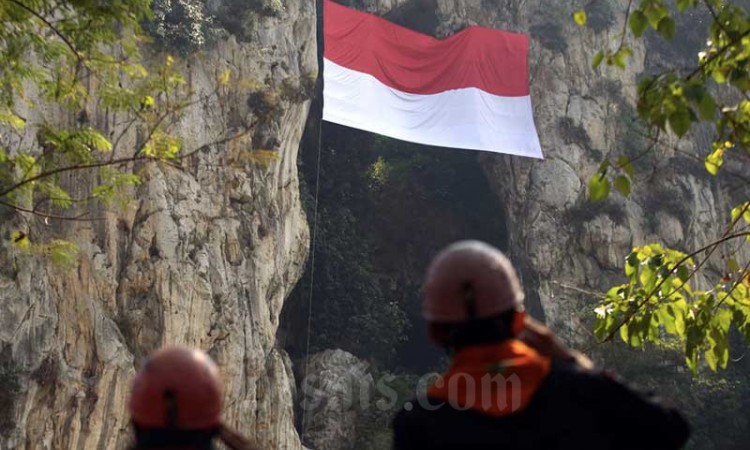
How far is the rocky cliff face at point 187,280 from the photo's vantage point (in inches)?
345

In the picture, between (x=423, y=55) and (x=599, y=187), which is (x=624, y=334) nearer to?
(x=599, y=187)

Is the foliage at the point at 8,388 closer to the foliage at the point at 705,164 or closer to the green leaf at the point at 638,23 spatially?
the foliage at the point at 705,164

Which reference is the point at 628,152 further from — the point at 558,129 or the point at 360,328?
the point at 360,328

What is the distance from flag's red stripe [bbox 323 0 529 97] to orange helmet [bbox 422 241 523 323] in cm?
1094

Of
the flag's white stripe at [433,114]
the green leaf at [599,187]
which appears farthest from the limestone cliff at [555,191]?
the green leaf at [599,187]

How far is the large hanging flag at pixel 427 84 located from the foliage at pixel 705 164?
27.7 feet

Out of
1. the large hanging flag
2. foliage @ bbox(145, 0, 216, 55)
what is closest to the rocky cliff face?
foliage @ bbox(145, 0, 216, 55)

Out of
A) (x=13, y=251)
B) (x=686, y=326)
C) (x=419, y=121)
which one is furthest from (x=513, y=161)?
(x=686, y=326)

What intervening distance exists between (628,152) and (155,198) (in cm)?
920

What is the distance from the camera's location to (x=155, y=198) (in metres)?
10.5

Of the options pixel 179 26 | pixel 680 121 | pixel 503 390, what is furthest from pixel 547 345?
pixel 179 26

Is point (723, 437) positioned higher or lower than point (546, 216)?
lower

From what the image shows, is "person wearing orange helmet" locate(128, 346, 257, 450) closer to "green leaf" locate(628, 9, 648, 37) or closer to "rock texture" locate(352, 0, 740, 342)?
"green leaf" locate(628, 9, 648, 37)

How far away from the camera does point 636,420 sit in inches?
60.0
